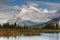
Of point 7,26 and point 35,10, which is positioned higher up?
point 35,10

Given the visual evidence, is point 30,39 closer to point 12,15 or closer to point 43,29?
point 43,29

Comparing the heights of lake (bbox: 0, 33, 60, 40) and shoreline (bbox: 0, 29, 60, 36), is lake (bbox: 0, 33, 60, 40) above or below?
below

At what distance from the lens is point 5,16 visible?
19.4ft

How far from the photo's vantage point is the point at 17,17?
597cm

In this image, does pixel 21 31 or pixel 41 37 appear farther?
A: pixel 41 37

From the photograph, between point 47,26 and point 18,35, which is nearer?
point 47,26

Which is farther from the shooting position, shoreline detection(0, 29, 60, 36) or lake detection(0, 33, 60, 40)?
lake detection(0, 33, 60, 40)

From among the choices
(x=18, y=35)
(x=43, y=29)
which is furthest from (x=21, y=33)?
(x=43, y=29)

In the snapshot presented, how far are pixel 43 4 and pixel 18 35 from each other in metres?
1.26

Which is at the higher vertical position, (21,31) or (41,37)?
(21,31)

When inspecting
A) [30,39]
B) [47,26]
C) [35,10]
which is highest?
[35,10]

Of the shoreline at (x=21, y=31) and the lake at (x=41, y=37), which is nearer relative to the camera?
the shoreline at (x=21, y=31)

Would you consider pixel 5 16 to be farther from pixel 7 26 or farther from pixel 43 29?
pixel 43 29

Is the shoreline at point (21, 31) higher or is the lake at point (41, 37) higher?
the shoreline at point (21, 31)
